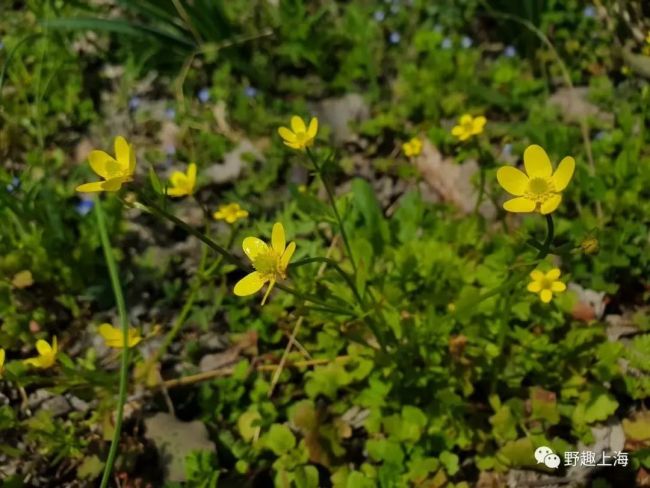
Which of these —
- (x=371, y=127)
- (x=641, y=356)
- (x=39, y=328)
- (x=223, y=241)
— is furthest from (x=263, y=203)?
(x=641, y=356)

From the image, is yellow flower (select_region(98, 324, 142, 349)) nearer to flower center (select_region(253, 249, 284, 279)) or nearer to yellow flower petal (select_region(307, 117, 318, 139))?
flower center (select_region(253, 249, 284, 279))

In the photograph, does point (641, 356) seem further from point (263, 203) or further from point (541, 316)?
point (263, 203)

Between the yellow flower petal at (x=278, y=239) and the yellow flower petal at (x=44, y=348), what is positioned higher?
the yellow flower petal at (x=278, y=239)

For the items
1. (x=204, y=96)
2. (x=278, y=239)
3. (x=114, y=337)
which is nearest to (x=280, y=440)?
(x=114, y=337)

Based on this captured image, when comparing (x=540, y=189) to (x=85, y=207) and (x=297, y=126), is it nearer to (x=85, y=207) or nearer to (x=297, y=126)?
(x=297, y=126)

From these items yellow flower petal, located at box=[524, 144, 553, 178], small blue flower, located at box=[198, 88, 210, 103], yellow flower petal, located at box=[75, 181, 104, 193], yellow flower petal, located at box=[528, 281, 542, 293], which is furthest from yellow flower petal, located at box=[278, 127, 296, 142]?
small blue flower, located at box=[198, 88, 210, 103]

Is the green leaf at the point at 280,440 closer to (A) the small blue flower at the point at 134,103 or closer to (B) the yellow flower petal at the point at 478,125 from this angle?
(B) the yellow flower petal at the point at 478,125

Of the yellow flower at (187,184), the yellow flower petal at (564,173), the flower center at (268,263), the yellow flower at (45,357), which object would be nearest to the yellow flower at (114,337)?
the yellow flower at (45,357)
